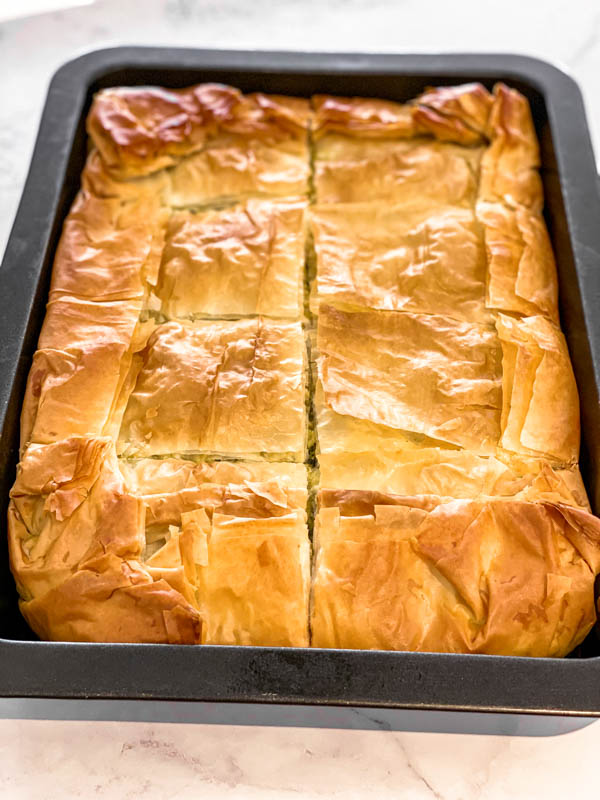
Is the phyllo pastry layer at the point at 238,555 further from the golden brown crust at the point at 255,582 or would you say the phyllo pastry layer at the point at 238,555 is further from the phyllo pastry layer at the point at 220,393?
the phyllo pastry layer at the point at 220,393

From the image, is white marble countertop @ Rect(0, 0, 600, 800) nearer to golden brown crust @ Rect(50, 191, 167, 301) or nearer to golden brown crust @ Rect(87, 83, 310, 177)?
golden brown crust @ Rect(50, 191, 167, 301)

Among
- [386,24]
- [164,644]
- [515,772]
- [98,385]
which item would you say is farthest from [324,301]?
[386,24]

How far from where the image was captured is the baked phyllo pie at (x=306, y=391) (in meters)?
1.60

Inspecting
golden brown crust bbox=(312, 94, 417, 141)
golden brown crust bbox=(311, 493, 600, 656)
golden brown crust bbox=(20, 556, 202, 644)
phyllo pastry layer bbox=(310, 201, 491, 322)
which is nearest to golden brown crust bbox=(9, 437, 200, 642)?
golden brown crust bbox=(20, 556, 202, 644)

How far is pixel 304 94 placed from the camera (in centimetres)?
245

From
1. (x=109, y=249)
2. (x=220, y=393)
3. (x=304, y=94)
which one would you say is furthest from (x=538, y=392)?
(x=304, y=94)

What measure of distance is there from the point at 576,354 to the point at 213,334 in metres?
0.79

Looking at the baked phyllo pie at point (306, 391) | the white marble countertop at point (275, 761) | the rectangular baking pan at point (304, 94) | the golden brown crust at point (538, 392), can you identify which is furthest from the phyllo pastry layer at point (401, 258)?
the white marble countertop at point (275, 761)

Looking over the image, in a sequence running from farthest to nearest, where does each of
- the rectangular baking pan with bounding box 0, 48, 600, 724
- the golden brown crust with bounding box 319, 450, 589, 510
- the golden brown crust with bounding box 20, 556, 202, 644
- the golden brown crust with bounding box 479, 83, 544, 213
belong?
the golden brown crust with bounding box 479, 83, 544, 213
the golden brown crust with bounding box 319, 450, 589, 510
the golden brown crust with bounding box 20, 556, 202, 644
the rectangular baking pan with bounding box 0, 48, 600, 724

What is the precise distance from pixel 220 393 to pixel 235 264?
37 cm

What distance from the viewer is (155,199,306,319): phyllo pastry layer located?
6.63ft

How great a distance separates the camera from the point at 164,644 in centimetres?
149

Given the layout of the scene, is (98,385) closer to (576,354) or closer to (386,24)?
(576,354)

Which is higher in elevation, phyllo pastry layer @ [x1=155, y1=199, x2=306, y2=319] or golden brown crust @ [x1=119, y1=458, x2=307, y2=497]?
phyllo pastry layer @ [x1=155, y1=199, x2=306, y2=319]
